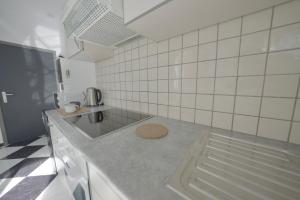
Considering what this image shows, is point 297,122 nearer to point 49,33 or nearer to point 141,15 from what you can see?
point 141,15

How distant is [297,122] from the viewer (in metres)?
0.51

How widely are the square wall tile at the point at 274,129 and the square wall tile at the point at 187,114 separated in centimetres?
34

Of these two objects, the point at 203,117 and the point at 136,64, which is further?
the point at 136,64

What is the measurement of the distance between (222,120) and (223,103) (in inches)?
4.0

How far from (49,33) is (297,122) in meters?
3.45

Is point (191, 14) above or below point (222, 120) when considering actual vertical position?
above

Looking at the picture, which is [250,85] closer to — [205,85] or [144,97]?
[205,85]

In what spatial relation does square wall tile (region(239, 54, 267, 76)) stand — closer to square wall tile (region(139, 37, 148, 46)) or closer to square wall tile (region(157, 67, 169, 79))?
square wall tile (region(157, 67, 169, 79))

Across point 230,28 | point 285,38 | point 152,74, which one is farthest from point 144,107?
point 285,38

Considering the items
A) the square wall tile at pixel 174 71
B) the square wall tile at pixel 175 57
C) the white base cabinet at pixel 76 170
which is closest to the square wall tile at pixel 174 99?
the square wall tile at pixel 174 71

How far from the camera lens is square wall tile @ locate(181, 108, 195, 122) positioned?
0.81 metres

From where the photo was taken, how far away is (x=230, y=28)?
0.62 m

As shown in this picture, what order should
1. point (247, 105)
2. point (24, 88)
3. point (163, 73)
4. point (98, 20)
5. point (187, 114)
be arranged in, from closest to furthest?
point (247, 105)
point (98, 20)
point (187, 114)
point (163, 73)
point (24, 88)

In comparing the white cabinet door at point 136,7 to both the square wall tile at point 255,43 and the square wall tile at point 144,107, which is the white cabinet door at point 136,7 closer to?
the square wall tile at point 255,43
